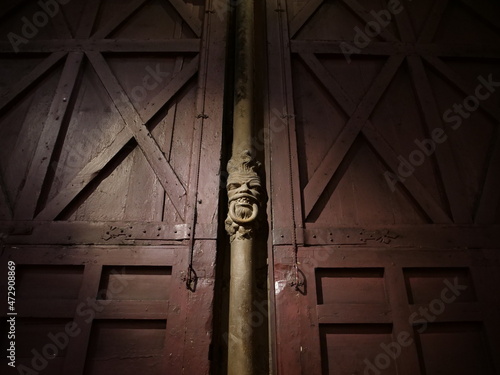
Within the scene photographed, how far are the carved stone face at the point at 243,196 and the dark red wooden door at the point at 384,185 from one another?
280 millimetres

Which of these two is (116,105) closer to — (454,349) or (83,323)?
(83,323)

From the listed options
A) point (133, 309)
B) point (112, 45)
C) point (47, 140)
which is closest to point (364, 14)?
point (112, 45)

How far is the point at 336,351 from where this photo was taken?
248 cm

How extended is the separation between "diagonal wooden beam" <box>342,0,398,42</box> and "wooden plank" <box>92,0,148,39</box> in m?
2.73

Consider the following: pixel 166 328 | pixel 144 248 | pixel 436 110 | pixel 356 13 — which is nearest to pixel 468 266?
pixel 436 110

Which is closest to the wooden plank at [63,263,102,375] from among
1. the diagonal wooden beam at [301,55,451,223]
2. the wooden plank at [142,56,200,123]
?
the wooden plank at [142,56,200,123]

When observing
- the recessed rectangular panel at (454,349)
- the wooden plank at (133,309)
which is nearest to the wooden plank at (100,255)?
the wooden plank at (133,309)

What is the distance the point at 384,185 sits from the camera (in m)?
3.10

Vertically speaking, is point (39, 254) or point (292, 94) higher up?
point (292, 94)

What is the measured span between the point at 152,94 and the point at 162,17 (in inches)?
50.2

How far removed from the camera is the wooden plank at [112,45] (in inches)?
144

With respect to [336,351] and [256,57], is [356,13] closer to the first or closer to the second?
[256,57]

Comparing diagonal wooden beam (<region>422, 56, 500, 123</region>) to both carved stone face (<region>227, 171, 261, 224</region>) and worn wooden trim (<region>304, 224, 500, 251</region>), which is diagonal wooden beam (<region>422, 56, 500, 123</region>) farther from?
carved stone face (<region>227, 171, 261, 224</region>)

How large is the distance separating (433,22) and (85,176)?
4526 mm
